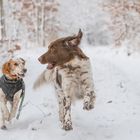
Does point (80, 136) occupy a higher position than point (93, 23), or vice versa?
point (80, 136)

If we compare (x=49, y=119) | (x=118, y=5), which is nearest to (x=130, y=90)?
(x=49, y=119)

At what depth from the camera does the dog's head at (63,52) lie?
7.82 metres

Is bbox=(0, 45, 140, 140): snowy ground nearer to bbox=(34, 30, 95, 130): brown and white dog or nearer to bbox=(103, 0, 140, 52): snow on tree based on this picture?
bbox=(34, 30, 95, 130): brown and white dog

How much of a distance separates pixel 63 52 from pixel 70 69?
31cm

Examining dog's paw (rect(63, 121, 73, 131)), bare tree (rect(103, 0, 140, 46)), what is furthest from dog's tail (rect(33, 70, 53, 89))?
bare tree (rect(103, 0, 140, 46))

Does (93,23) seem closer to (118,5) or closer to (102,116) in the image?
(118,5)

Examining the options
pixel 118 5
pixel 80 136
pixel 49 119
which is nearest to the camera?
pixel 80 136

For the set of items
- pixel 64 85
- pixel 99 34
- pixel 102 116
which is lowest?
pixel 99 34

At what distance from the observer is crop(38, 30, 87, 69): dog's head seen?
782cm

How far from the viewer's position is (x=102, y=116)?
9422mm

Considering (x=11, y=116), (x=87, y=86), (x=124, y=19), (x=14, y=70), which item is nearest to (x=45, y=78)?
(x=14, y=70)

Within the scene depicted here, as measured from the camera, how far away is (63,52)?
786 cm

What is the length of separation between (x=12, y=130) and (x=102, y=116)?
2.08 metres

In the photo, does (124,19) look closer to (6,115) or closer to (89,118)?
(89,118)
